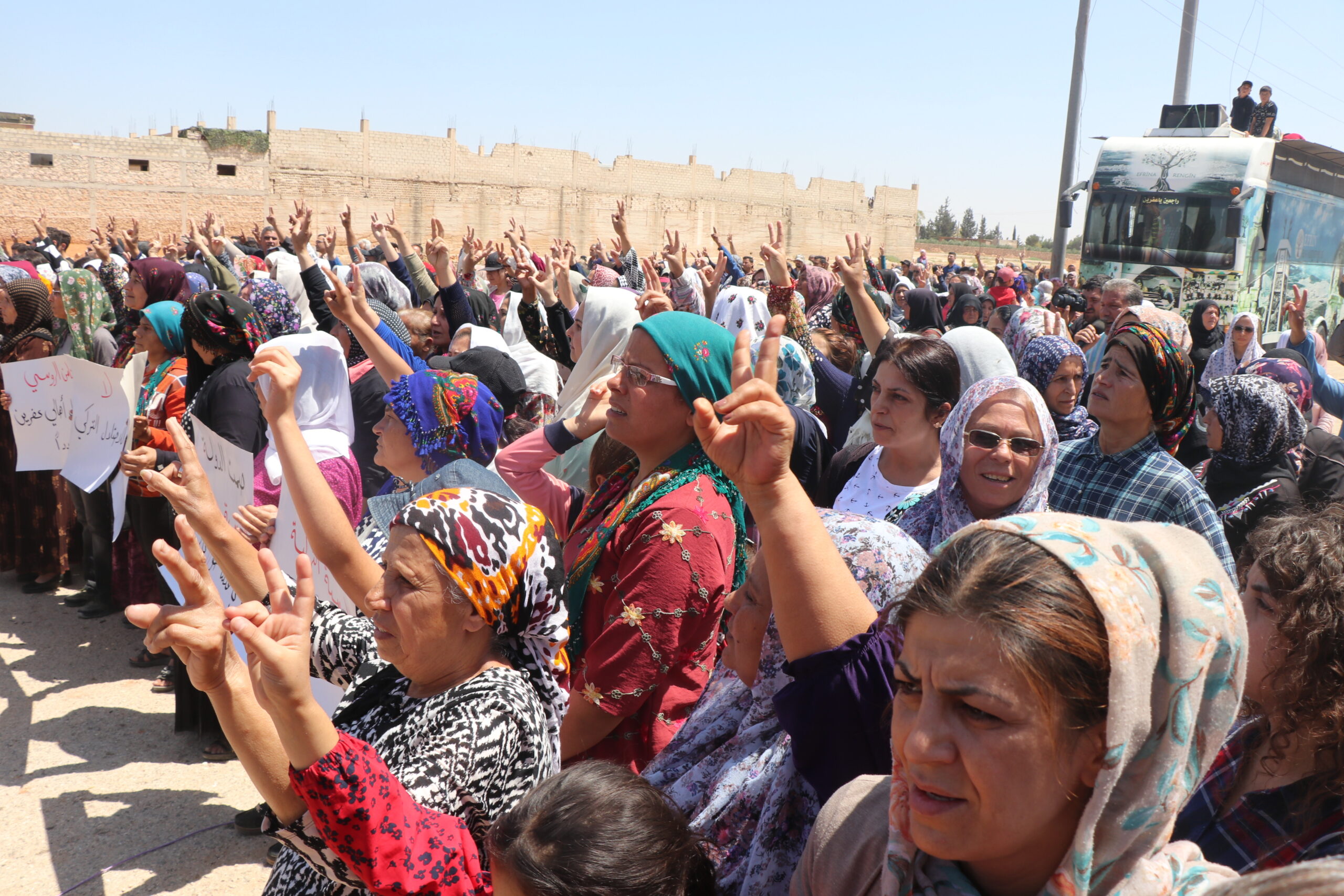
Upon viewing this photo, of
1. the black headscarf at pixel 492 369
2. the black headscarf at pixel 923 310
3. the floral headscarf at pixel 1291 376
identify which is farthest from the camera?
the black headscarf at pixel 923 310

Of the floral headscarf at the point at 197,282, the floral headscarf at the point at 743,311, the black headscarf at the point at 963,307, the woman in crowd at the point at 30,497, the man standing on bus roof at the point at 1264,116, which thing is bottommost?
the woman in crowd at the point at 30,497

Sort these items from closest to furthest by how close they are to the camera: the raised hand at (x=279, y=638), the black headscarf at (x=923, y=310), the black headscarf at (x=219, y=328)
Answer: the raised hand at (x=279, y=638), the black headscarf at (x=219, y=328), the black headscarf at (x=923, y=310)

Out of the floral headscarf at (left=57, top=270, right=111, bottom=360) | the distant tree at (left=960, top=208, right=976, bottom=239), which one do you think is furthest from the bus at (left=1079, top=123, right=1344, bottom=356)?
the distant tree at (left=960, top=208, right=976, bottom=239)

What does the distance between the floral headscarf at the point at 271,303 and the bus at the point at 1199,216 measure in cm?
1226

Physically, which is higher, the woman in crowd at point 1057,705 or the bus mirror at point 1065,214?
the bus mirror at point 1065,214

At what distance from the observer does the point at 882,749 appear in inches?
62.9

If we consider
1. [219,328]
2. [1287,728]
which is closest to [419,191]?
[219,328]

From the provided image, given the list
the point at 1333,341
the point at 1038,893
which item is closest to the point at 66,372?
the point at 1038,893

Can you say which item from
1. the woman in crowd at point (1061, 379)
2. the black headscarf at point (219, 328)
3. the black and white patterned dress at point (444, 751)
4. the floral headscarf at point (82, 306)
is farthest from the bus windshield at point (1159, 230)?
the black and white patterned dress at point (444, 751)

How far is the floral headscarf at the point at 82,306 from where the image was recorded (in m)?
6.31

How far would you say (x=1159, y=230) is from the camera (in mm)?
13898

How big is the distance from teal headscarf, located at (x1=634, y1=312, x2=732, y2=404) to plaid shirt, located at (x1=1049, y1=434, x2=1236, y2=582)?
4.88ft

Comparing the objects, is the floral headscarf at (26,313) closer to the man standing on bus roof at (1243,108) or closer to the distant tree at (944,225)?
the man standing on bus roof at (1243,108)

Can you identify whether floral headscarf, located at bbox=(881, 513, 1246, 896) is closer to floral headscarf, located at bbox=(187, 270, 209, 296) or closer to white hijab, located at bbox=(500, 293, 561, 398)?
white hijab, located at bbox=(500, 293, 561, 398)
